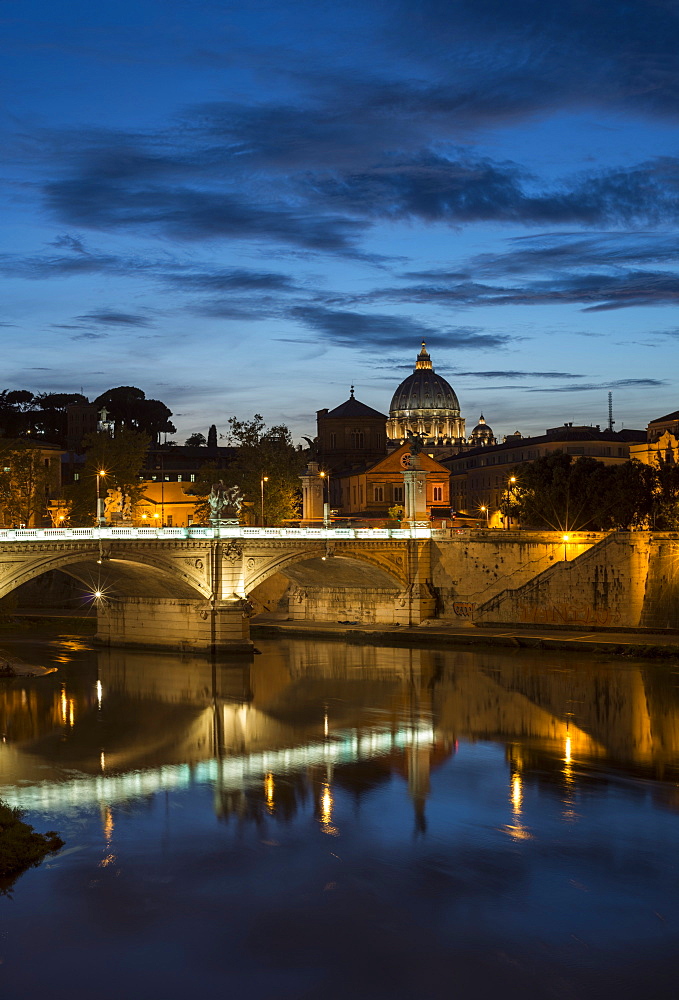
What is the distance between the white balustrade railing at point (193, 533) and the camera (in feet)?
136

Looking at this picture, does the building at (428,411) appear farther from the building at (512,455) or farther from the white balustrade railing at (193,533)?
the white balustrade railing at (193,533)

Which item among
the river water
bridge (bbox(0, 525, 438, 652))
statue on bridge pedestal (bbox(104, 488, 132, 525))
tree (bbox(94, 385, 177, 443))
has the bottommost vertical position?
the river water

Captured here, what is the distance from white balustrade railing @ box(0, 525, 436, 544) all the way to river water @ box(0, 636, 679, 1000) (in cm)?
538

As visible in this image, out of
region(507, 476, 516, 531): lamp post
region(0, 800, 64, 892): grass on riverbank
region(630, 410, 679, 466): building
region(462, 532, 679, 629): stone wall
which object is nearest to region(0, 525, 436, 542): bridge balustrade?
region(462, 532, 679, 629): stone wall

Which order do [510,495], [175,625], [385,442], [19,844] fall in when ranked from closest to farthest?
1. [19,844]
2. [175,625]
3. [510,495]
4. [385,442]

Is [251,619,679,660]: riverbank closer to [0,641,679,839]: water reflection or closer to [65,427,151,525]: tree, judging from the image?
[0,641,679,839]: water reflection

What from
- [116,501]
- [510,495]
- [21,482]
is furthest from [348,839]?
[510,495]

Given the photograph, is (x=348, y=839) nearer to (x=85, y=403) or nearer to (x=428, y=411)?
(x=85, y=403)

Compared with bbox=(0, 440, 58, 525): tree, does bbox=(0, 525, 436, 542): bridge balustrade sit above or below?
below

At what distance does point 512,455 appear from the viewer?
330 ft

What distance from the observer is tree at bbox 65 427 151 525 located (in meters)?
68.6

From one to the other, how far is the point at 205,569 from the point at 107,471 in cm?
2425

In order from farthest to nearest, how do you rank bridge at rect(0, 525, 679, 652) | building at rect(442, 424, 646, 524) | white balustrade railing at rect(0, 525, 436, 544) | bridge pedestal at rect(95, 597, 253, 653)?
building at rect(442, 424, 646, 524), bridge pedestal at rect(95, 597, 253, 653), bridge at rect(0, 525, 679, 652), white balustrade railing at rect(0, 525, 436, 544)

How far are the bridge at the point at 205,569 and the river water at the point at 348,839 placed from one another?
5408mm
